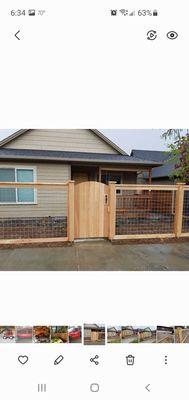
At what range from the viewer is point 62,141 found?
8031 millimetres

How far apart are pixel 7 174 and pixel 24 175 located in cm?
55

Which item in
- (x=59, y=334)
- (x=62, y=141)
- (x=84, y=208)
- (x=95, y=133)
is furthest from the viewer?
(x=95, y=133)

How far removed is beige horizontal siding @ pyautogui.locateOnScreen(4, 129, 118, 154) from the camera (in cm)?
773

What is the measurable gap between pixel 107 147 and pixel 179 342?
7.94m

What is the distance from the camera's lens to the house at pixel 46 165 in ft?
22.5

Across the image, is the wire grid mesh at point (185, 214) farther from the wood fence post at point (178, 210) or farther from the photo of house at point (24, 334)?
the photo of house at point (24, 334)

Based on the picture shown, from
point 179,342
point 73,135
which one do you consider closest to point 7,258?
point 179,342

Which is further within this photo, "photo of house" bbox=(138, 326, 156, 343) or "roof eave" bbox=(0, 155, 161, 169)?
"roof eave" bbox=(0, 155, 161, 169)

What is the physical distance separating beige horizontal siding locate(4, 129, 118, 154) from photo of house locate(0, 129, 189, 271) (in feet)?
0.12
